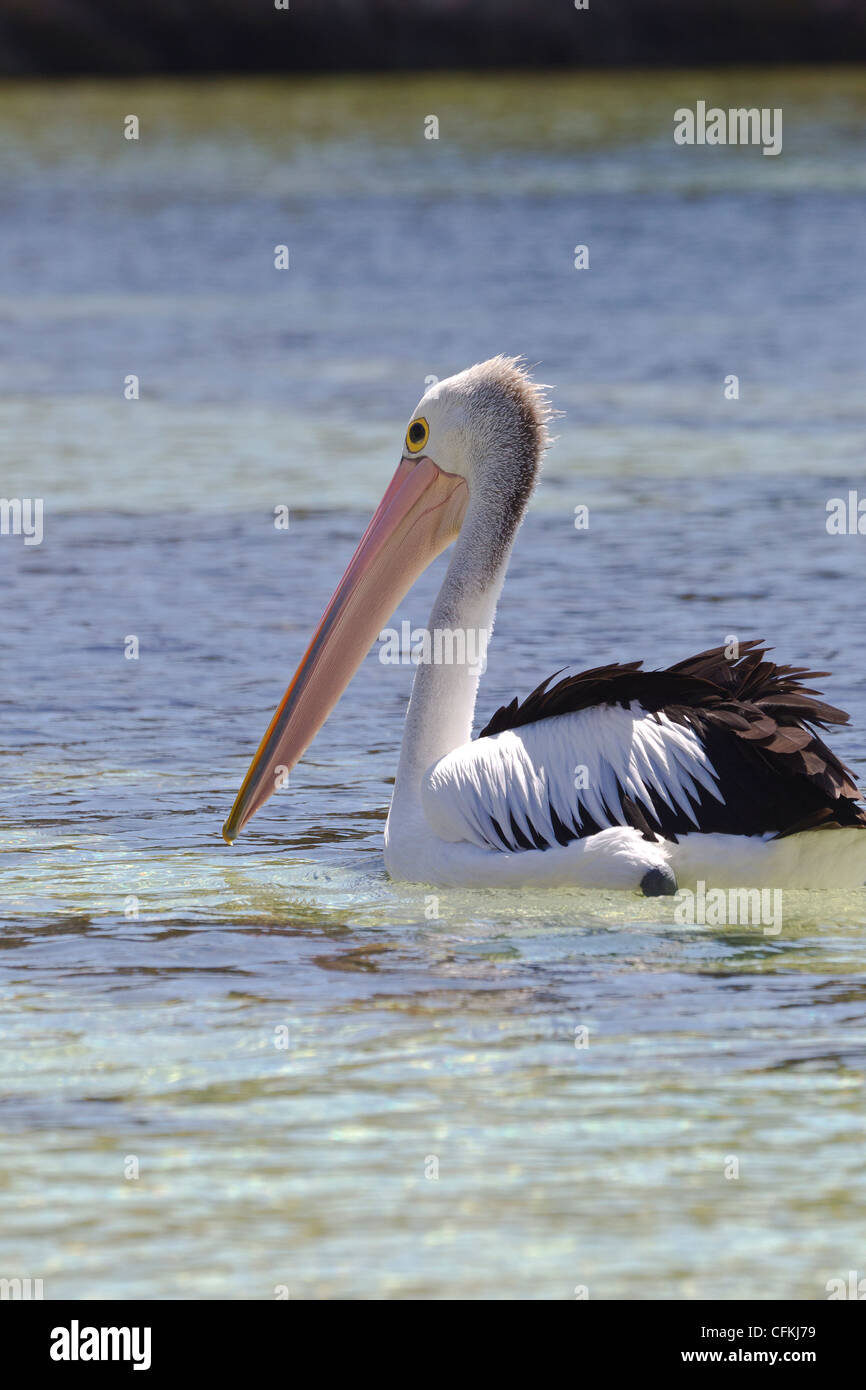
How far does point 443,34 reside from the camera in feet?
136

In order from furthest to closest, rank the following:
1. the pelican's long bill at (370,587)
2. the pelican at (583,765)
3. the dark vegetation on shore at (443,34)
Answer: the dark vegetation on shore at (443,34)
the pelican's long bill at (370,587)
the pelican at (583,765)

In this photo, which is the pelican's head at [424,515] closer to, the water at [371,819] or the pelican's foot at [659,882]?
the water at [371,819]

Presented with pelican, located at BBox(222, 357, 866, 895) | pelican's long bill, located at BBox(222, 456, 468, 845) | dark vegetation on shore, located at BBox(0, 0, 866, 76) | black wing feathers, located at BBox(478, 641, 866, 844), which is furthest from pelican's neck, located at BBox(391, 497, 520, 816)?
dark vegetation on shore, located at BBox(0, 0, 866, 76)

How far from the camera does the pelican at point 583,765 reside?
19.1 ft

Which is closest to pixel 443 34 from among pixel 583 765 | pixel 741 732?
pixel 583 765

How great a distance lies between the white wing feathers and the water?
0.20 m

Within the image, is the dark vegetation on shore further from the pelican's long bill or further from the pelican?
the pelican

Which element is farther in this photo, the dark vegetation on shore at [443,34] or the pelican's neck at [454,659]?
the dark vegetation on shore at [443,34]

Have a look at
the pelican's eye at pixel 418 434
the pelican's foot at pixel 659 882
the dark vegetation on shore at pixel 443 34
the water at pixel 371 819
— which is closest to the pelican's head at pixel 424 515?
the pelican's eye at pixel 418 434

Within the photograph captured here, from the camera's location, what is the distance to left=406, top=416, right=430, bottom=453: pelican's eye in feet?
22.2

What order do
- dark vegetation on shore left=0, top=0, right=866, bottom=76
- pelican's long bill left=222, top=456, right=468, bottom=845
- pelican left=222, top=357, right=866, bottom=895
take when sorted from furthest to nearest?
dark vegetation on shore left=0, top=0, right=866, bottom=76
pelican's long bill left=222, top=456, right=468, bottom=845
pelican left=222, top=357, right=866, bottom=895

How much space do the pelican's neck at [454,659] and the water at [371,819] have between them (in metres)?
0.34

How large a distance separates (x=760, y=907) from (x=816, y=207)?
18.2 metres

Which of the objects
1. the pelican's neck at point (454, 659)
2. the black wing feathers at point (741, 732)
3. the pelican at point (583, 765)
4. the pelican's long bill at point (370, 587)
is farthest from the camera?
the pelican's long bill at point (370, 587)
